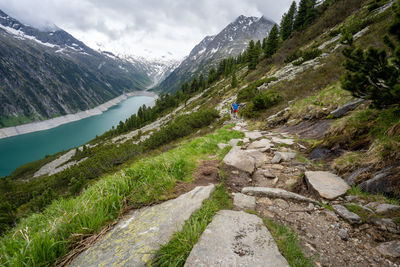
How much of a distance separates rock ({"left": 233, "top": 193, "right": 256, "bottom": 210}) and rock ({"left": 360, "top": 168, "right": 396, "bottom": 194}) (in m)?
2.19

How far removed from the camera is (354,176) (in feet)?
11.9

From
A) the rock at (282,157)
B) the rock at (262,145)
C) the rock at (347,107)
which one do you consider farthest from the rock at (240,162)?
the rock at (347,107)

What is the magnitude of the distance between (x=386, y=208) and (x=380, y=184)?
0.71m

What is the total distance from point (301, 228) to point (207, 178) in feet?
7.24

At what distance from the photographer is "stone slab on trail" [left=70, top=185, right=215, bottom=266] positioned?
193 centimetres

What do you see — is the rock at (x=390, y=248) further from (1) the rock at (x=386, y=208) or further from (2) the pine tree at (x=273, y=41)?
(2) the pine tree at (x=273, y=41)

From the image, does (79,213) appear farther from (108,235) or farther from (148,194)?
(148,194)

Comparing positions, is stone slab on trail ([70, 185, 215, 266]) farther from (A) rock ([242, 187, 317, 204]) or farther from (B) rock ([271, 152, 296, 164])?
(B) rock ([271, 152, 296, 164])

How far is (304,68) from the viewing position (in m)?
19.5

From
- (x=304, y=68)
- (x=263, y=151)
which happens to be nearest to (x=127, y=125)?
(x=304, y=68)

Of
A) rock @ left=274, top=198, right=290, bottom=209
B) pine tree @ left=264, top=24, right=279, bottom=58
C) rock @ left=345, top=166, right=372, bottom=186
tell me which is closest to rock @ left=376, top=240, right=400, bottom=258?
rock @ left=274, top=198, right=290, bottom=209

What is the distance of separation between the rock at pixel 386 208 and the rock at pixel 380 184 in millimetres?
476

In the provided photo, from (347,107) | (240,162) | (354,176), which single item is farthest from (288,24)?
(354,176)

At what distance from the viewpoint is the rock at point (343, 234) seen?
2485 mm
